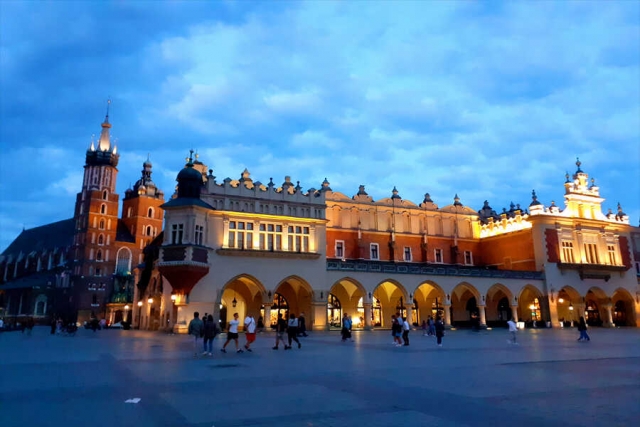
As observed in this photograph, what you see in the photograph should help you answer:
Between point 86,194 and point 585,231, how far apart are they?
7784 centimetres

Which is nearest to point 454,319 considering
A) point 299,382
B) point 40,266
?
point 299,382

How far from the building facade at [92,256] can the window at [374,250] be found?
4383cm

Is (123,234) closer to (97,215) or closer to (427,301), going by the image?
(97,215)

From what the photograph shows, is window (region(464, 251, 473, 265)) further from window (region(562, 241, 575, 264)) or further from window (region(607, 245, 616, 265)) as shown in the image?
window (region(607, 245, 616, 265))

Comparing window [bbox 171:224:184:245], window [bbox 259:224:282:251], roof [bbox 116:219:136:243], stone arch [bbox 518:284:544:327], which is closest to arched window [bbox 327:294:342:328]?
window [bbox 259:224:282:251]

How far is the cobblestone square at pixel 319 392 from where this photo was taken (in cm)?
704

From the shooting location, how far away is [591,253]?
166ft

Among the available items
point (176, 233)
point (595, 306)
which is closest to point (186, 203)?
point (176, 233)

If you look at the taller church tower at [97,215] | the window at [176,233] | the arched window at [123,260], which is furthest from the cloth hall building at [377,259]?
the arched window at [123,260]

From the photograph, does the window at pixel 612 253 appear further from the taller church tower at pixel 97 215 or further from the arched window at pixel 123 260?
the taller church tower at pixel 97 215

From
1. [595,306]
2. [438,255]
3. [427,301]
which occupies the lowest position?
[595,306]

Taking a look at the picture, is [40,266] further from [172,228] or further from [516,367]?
[516,367]

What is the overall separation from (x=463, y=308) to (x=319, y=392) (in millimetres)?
42643

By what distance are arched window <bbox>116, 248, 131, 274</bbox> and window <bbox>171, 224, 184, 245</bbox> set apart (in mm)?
54593
